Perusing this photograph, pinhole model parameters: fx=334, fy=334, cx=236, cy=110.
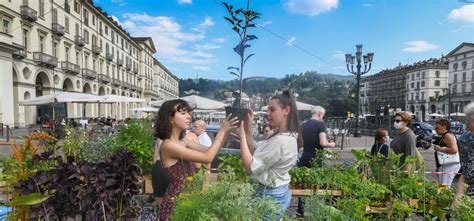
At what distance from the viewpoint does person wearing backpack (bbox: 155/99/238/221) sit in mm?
2240

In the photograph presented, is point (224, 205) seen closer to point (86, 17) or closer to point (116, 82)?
point (86, 17)

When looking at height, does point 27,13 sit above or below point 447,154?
above

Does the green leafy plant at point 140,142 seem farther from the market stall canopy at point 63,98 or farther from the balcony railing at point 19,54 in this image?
the balcony railing at point 19,54

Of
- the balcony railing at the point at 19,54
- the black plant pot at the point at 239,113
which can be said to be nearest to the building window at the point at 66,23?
the balcony railing at the point at 19,54

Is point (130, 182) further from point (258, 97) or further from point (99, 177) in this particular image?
point (258, 97)

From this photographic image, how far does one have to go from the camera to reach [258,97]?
3697 mm

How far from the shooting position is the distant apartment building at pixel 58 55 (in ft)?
91.1

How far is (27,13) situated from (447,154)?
113 feet

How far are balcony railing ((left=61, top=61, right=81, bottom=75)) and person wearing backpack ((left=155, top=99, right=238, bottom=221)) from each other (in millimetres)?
40733

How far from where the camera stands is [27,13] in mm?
29984

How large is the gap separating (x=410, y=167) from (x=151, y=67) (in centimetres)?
9488

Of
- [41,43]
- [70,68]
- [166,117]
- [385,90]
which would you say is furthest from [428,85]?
[166,117]

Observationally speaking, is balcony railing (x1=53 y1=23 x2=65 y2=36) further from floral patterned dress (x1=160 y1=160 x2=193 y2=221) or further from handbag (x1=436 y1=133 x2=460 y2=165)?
floral patterned dress (x1=160 y1=160 x2=193 y2=221)

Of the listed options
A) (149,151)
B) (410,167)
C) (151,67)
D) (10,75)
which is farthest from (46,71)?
(151,67)
